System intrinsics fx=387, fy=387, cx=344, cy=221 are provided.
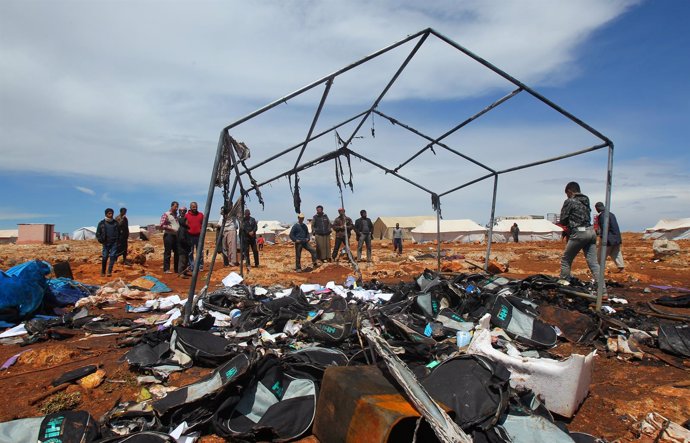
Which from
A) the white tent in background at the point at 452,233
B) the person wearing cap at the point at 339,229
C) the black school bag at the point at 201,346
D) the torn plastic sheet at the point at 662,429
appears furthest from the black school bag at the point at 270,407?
the white tent in background at the point at 452,233

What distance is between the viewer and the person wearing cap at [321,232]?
487 inches

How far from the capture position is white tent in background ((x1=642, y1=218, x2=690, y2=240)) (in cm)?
3005

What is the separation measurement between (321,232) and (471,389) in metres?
9.96

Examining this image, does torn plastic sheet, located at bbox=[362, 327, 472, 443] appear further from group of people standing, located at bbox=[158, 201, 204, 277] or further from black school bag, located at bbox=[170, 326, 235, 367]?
group of people standing, located at bbox=[158, 201, 204, 277]

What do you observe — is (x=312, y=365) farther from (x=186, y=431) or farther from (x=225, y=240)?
(x=225, y=240)

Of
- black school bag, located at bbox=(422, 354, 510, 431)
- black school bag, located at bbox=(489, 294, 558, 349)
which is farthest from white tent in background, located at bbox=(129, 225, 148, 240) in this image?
black school bag, located at bbox=(422, 354, 510, 431)

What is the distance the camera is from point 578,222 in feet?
21.4

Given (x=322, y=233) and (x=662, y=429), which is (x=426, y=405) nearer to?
(x=662, y=429)

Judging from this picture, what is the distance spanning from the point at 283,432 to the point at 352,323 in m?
1.84

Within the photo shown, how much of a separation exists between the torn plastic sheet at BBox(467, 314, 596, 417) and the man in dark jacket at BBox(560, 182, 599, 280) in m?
4.06

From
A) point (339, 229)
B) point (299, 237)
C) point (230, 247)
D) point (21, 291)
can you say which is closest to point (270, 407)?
point (21, 291)

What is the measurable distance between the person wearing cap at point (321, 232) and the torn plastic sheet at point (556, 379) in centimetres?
946

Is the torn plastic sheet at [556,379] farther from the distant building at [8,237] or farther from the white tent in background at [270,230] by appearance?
the distant building at [8,237]

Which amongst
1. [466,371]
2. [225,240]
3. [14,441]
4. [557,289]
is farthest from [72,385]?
[225,240]
